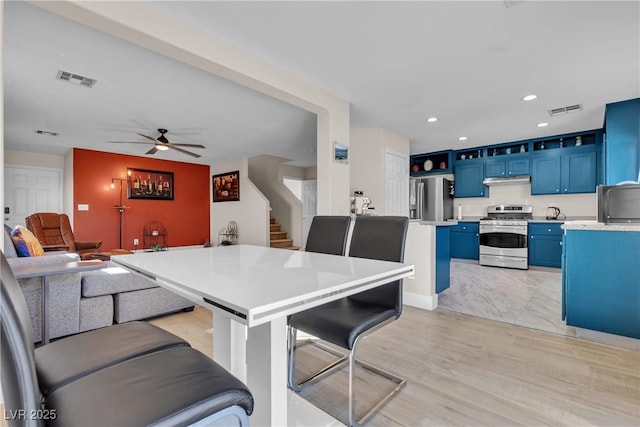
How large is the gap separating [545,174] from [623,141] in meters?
1.92

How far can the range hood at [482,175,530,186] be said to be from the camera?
556 centimetres

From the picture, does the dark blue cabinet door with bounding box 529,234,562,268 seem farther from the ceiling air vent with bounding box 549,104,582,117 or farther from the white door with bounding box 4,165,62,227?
the white door with bounding box 4,165,62,227

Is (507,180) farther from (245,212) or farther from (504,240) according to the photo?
(245,212)

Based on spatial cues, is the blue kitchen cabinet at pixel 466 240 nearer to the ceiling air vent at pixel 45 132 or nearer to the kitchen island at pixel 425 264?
the kitchen island at pixel 425 264

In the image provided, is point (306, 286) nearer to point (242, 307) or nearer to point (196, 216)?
point (242, 307)

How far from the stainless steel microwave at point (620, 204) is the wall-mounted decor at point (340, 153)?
93.0 inches

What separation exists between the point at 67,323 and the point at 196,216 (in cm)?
572

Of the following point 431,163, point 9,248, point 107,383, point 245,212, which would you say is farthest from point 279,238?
point 107,383

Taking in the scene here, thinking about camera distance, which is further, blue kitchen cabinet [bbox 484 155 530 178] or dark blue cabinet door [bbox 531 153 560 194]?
blue kitchen cabinet [bbox 484 155 530 178]

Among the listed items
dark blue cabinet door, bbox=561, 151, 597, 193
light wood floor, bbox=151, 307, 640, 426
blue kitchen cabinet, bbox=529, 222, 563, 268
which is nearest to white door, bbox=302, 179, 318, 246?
blue kitchen cabinet, bbox=529, 222, 563, 268

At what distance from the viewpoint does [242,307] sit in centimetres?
69

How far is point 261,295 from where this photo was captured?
0.80 m

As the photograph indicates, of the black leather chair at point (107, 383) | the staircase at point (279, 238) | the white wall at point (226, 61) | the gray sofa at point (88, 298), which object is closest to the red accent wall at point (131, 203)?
the staircase at point (279, 238)

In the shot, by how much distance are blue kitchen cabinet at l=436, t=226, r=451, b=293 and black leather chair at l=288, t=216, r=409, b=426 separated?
1659mm
